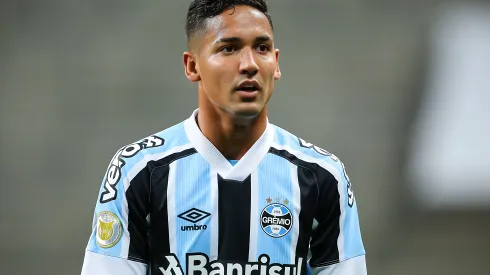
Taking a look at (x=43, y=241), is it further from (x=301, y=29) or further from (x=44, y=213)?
(x=301, y=29)

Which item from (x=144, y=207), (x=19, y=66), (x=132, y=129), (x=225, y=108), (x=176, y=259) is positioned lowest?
(x=176, y=259)

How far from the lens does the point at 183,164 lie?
244cm

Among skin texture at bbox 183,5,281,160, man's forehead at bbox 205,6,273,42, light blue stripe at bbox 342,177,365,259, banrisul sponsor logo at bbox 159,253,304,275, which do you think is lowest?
banrisul sponsor logo at bbox 159,253,304,275

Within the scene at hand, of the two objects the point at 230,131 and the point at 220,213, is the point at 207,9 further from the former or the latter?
the point at 220,213

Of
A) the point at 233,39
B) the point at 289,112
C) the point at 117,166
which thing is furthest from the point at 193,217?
the point at 289,112

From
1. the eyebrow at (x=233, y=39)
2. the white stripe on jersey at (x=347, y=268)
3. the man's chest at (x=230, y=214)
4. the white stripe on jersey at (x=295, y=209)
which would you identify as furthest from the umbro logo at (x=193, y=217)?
the eyebrow at (x=233, y=39)

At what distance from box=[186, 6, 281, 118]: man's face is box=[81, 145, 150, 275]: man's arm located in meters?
0.32

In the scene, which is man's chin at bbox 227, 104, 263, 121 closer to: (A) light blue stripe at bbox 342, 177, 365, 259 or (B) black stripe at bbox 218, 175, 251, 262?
(B) black stripe at bbox 218, 175, 251, 262

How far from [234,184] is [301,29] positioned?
2.83m

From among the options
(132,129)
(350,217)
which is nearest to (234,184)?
(350,217)

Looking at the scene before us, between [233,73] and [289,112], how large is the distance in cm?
279

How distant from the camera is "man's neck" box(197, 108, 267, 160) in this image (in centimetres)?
246

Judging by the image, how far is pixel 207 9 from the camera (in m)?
2.44

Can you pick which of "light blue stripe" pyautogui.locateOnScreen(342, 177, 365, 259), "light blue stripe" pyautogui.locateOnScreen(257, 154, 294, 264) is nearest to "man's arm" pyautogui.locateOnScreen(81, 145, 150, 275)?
"light blue stripe" pyautogui.locateOnScreen(257, 154, 294, 264)
